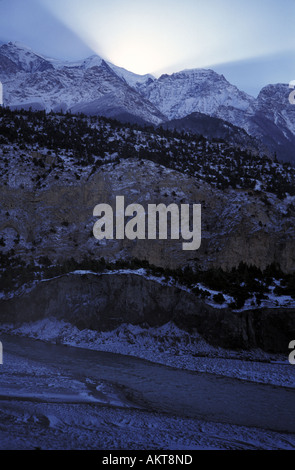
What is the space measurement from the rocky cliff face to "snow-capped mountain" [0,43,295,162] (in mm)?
62604

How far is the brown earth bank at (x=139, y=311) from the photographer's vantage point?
65.5 ft

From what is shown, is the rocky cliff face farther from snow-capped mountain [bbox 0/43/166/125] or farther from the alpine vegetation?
snow-capped mountain [bbox 0/43/166/125]

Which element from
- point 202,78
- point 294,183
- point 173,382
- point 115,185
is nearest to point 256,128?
point 202,78

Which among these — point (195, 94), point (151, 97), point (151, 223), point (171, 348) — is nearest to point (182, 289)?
point (171, 348)

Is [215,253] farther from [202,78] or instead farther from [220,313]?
A: [202,78]

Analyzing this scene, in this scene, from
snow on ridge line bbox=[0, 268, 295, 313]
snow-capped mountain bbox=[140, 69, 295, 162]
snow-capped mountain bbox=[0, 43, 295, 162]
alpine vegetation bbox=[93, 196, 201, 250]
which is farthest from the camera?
snow-capped mountain bbox=[140, 69, 295, 162]

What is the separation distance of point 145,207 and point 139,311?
1960cm

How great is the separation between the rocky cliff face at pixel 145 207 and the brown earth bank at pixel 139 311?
10310 millimetres

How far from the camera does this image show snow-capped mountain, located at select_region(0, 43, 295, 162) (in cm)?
12275

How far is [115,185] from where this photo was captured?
148 feet

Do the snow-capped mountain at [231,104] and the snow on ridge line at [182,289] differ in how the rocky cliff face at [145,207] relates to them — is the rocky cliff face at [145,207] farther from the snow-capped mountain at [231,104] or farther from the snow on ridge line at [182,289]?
the snow-capped mountain at [231,104]

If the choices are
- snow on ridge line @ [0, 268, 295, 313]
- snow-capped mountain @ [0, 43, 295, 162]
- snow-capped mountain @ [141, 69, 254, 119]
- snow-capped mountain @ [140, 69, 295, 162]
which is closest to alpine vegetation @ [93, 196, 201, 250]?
snow on ridge line @ [0, 268, 295, 313]

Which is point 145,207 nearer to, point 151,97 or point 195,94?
point 195,94

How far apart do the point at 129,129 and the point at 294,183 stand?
27.4 metres
